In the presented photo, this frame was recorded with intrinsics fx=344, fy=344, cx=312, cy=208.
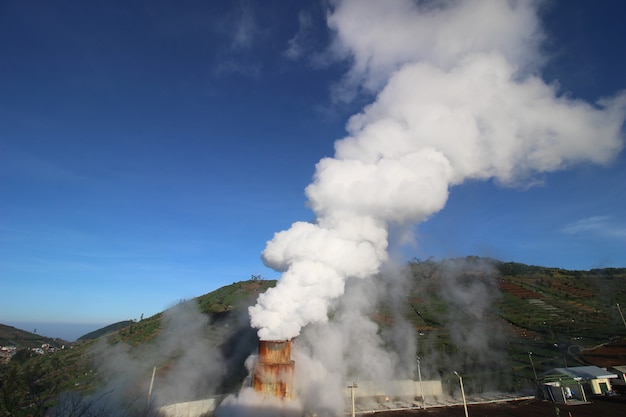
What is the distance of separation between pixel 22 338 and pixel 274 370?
17297 centimetres


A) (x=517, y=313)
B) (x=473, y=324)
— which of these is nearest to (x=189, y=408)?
(x=473, y=324)

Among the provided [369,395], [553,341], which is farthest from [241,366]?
[553,341]

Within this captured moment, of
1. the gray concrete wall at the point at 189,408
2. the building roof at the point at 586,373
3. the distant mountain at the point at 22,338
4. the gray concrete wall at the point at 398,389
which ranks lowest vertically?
the gray concrete wall at the point at 189,408

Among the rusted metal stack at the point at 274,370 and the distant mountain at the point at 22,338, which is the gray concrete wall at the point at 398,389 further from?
the distant mountain at the point at 22,338

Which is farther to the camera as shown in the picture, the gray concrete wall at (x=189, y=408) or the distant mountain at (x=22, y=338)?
the distant mountain at (x=22, y=338)

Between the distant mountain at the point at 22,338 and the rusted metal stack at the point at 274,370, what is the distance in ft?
484

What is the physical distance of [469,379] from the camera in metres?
59.7

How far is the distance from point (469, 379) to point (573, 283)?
116 meters

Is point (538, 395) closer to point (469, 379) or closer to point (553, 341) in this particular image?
point (469, 379)

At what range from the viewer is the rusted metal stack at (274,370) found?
34.6 meters

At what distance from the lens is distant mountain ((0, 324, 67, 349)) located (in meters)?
139

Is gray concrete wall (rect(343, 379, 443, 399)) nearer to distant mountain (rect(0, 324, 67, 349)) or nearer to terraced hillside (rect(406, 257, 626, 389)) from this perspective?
terraced hillside (rect(406, 257, 626, 389))

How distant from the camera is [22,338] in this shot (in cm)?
14988

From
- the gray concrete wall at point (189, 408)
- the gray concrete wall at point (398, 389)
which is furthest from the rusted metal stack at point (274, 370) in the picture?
the gray concrete wall at point (398, 389)
